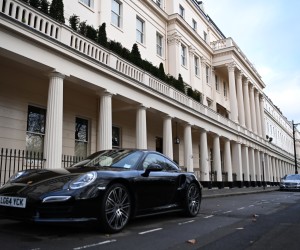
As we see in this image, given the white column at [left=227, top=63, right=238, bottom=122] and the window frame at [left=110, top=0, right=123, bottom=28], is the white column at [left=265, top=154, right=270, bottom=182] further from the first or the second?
the window frame at [left=110, top=0, right=123, bottom=28]

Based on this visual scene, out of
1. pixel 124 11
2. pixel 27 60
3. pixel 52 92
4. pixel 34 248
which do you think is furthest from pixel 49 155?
pixel 124 11

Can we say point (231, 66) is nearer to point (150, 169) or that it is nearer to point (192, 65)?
point (192, 65)

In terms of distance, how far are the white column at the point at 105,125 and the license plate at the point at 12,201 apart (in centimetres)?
870

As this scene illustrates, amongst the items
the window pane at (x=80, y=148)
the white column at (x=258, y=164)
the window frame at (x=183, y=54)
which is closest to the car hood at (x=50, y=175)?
the window pane at (x=80, y=148)

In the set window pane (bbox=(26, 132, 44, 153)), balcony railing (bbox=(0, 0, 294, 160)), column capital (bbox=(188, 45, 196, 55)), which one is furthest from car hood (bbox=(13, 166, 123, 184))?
column capital (bbox=(188, 45, 196, 55))

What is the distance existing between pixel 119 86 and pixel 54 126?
440 centimetres

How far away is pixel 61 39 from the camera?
12000 millimetres

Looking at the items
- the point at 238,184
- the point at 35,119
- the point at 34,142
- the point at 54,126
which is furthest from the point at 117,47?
the point at 238,184

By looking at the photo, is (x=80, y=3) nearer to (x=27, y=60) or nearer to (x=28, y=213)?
(x=27, y=60)

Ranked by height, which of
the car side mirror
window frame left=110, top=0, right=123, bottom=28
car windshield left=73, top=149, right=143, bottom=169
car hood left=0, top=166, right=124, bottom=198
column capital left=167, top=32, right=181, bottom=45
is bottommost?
car hood left=0, top=166, right=124, bottom=198

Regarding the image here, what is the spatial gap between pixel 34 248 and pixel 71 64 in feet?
29.1

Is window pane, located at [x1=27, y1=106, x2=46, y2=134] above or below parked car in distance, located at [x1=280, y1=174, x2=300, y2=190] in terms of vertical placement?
above

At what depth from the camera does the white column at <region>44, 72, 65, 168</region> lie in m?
11.2

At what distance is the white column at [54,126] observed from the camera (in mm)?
11203
